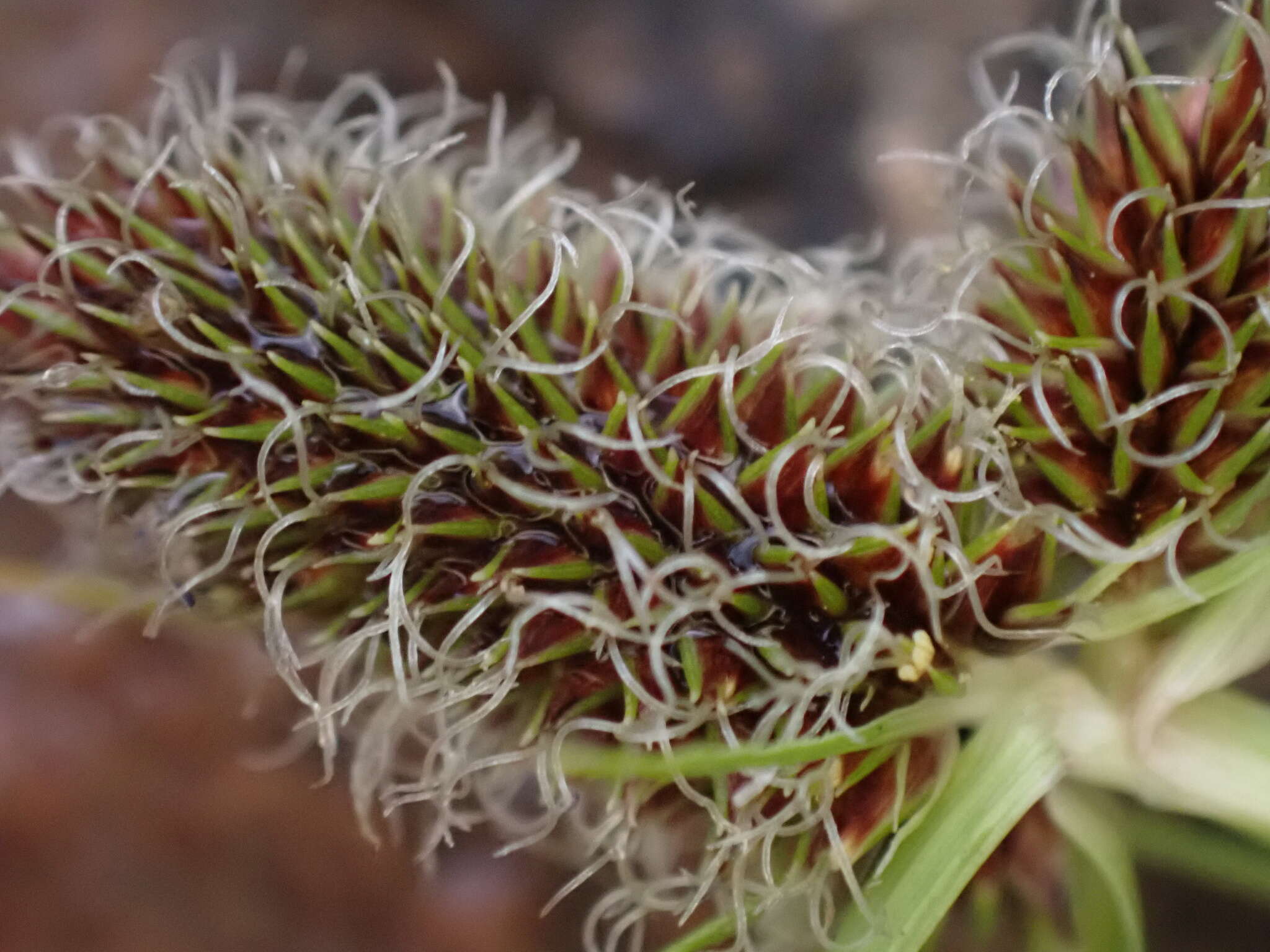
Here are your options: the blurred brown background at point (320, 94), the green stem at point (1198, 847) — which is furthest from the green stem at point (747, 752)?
the blurred brown background at point (320, 94)

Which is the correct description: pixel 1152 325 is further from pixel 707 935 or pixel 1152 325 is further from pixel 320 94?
pixel 320 94

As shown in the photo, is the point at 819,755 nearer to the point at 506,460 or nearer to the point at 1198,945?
the point at 506,460

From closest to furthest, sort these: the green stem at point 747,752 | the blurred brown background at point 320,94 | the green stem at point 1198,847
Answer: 1. the green stem at point 747,752
2. the green stem at point 1198,847
3. the blurred brown background at point 320,94

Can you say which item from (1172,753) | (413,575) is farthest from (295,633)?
(1172,753)

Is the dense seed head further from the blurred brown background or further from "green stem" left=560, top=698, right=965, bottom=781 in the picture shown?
the blurred brown background

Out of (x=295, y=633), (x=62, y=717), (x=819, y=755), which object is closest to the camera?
(x=819, y=755)

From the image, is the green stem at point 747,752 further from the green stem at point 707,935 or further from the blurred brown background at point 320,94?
the blurred brown background at point 320,94
